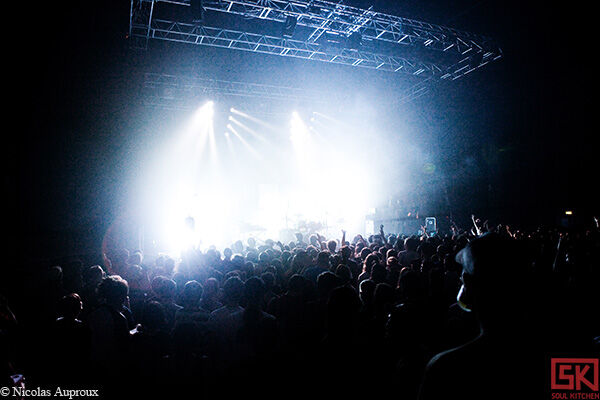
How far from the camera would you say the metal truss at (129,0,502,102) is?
9.27 metres

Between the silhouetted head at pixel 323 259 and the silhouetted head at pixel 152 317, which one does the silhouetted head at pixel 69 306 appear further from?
the silhouetted head at pixel 323 259

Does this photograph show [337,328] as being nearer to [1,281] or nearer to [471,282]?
[471,282]

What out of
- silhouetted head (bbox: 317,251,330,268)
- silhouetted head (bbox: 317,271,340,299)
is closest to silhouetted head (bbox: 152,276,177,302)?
silhouetted head (bbox: 317,271,340,299)

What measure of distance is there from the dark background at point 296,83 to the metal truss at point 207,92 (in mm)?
743

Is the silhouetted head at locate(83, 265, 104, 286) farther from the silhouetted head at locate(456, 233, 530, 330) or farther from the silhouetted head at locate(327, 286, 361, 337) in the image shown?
the silhouetted head at locate(456, 233, 530, 330)

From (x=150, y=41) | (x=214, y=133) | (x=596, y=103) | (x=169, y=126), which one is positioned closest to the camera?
(x=596, y=103)

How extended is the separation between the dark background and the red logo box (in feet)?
27.3

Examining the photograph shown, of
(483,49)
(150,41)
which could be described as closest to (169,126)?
(150,41)

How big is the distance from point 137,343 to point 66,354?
645 mm

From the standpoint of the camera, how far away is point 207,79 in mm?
13711

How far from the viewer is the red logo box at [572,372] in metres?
1.07

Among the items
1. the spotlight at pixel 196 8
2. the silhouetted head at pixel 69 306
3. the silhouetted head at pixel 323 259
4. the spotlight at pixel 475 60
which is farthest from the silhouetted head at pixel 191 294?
the spotlight at pixel 475 60

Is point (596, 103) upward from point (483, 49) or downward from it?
downward

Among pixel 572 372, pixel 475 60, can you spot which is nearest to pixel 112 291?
pixel 572 372
